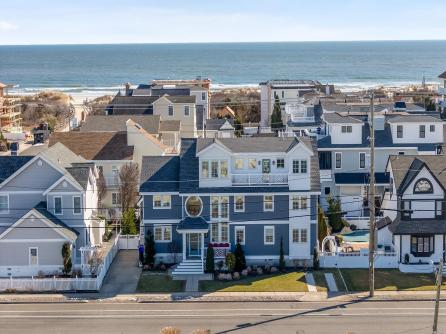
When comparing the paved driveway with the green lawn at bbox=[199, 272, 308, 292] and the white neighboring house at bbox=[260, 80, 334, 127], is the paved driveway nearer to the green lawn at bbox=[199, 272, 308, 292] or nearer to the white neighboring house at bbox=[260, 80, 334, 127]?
the green lawn at bbox=[199, 272, 308, 292]

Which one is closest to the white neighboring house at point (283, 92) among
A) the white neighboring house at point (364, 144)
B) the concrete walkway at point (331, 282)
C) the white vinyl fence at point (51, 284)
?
the white neighboring house at point (364, 144)

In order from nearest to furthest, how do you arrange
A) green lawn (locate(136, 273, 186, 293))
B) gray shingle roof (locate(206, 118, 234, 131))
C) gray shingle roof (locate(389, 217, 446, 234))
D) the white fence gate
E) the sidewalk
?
the sidewalk → green lawn (locate(136, 273, 186, 293)) → gray shingle roof (locate(389, 217, 446, 234)) → the white fence gate → gray shingle roof (locate(206, 118, 234, 131))

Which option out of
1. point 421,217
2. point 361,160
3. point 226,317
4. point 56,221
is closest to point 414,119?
point 361,160

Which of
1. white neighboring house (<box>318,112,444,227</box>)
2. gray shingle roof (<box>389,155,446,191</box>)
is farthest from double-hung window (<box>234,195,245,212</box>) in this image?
white neighboring house (<box>318,112,444,227</box>)

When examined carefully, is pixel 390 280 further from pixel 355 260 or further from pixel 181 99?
pixel 181 99

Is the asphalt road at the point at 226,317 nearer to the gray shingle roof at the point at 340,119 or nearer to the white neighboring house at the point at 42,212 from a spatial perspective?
the white neighboring house at the point at 42,212

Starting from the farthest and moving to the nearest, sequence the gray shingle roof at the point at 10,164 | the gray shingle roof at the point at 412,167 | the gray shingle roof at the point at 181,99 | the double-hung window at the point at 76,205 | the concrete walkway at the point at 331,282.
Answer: the gray shingle roof at the point at 181,99
the gray shingle roof at the point at 10,164
the gray shingle roof at the point at 412,167
the double-hung window at the point at 76,205
the concrete walkway at the point at 331,282
